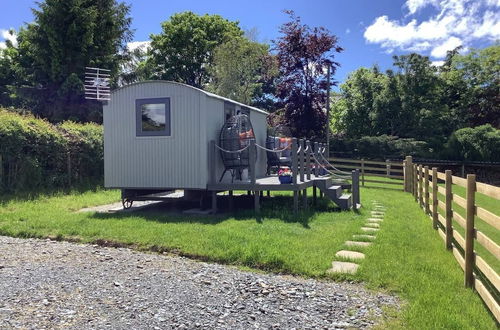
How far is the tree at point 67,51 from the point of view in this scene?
20.8 meters

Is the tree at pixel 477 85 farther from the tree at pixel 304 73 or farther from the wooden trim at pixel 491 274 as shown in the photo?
the wooden trim at pixel 491 274

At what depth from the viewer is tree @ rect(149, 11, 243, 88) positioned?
32250mm

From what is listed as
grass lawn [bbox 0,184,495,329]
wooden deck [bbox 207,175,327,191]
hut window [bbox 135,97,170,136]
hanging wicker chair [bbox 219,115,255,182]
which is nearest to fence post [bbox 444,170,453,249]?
grass lawn [bbox 0,184,495,329]

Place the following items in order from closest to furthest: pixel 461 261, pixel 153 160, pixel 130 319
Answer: pixel 130 319 < pixel 461 261 < pixel 153 160

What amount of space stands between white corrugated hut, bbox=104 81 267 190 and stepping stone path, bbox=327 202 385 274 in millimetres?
3470

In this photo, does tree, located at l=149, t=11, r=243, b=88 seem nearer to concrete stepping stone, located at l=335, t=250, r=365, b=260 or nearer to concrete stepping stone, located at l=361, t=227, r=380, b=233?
concrete stepping stone, located at l=361, t=227, r=380, b=233

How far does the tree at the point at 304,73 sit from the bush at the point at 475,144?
25.4 ft

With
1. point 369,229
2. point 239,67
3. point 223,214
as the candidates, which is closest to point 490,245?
point 369,229

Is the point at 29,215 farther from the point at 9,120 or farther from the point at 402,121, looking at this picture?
the point at 402,121

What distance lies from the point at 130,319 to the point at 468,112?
28.0 m

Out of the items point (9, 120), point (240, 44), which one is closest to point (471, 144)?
point (240, 44)

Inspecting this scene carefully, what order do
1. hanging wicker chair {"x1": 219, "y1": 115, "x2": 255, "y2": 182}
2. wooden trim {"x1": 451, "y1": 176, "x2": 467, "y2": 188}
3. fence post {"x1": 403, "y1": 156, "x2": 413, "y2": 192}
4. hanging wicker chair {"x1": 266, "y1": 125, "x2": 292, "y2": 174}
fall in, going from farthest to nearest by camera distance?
fence post {"x1": 403, "y1": 156, "x2": 413, "y2": 192} < hanging wicker chair {"x1": 266, "y1": 125, "x2": 292, "y2": 174} < hanging wicker chair {"x1": 219, "y1": 115, "x2": 255, "y2": 182} < wooden trim {"x1": 451, "y1": 176, "x2": 467, "y2": 188}

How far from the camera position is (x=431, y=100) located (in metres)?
25.5

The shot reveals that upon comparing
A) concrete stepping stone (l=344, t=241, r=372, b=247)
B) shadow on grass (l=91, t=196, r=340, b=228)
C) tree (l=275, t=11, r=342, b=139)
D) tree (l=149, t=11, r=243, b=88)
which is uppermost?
tree (l=149, t=11, r=243, b=88)
